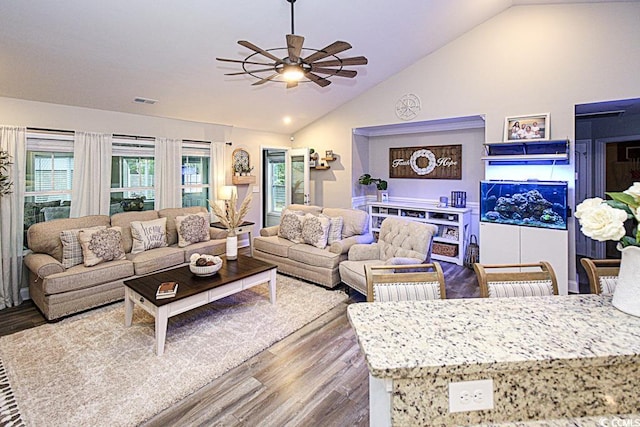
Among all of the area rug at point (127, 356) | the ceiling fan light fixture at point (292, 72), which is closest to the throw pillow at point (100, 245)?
the area rug at point (127, 356)

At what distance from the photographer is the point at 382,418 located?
3.03ft

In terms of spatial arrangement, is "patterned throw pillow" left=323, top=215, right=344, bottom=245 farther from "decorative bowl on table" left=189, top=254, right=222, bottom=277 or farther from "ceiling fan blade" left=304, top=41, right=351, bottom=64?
"ceiling fan blade" left=304, top=41, right=351, bottom=64

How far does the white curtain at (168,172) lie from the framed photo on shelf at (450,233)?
452 centimetres

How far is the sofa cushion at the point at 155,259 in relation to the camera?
13.3ft

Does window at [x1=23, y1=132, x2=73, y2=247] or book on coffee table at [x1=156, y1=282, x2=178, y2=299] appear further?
window at [x1=23, y1=132, x2=73, y2=247]

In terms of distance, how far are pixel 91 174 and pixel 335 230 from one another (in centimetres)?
339

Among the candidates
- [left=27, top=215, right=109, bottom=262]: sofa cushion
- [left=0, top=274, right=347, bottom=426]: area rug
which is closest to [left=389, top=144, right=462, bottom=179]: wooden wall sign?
[left=0, top=274, right=347, bottom=426]: area rug

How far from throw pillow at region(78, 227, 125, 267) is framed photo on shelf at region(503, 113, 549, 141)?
512 cm

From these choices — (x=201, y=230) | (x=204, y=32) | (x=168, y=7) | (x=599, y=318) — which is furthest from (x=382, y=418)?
(x=201, y=230)

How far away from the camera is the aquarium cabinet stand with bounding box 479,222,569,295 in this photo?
4.00 meters

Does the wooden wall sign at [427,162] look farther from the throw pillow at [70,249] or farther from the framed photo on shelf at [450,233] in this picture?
the throw pillow at [70,249]

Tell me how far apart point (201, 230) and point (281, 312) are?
210cm

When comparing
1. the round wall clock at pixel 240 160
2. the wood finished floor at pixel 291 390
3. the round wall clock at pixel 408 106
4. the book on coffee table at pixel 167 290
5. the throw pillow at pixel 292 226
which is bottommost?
the wood finished floor at pixel 291 390

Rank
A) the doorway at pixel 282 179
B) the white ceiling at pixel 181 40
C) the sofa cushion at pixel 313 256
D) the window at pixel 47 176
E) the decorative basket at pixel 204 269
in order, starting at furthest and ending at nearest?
the doorway at pixel 282 179, the sofa cushion at pixel 313 256, the window at pixel 47 176, the decorative basket at pixel 204 269, the white ceiling at pixel 181 40
